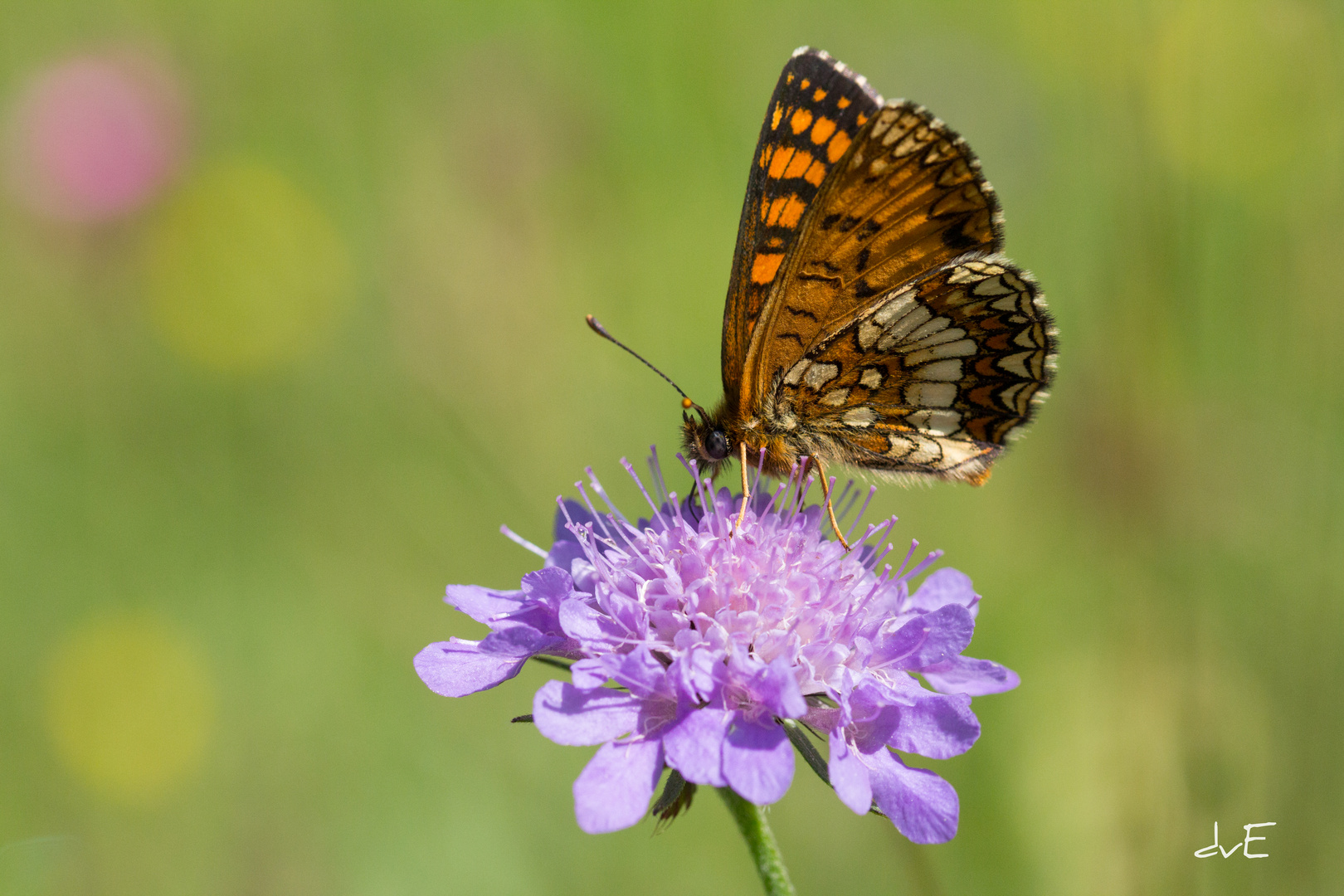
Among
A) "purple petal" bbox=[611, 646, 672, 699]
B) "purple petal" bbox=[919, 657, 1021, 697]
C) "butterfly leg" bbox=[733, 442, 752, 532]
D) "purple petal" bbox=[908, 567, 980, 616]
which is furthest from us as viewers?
"purple petal" bbox=[908, 567, 980, 616]

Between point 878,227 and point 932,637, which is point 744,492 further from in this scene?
point 878,227

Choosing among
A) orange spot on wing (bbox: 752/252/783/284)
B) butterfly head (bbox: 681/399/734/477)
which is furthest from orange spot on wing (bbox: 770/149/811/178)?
butterfly head (bbox: 681/399/734/477)

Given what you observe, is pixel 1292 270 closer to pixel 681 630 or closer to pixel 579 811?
pixel 681 630

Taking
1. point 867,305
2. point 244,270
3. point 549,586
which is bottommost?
point 549,586

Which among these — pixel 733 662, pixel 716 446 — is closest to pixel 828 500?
pixel 716 446

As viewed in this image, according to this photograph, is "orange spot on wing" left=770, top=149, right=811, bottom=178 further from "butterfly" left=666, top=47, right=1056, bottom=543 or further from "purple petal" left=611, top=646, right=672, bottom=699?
"purple petal" left=611, top=646, right=672, bottom=699

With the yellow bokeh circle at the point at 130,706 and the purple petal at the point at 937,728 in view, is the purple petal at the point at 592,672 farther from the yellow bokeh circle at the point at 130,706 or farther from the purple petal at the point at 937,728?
the yellow bokeh circle at the point at 130,706
